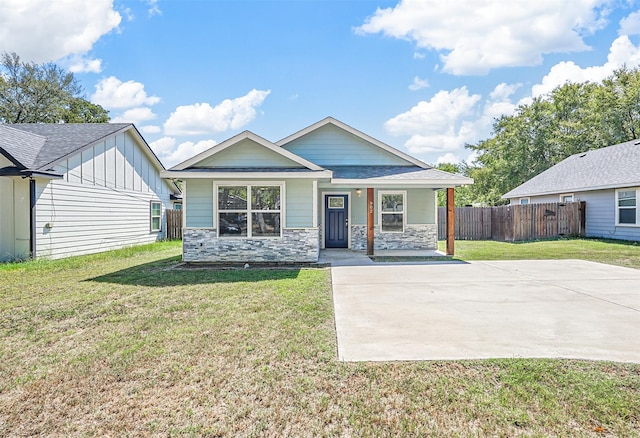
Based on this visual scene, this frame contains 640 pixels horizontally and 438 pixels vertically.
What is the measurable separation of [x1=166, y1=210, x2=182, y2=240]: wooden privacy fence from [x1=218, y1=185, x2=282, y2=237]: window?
968cm

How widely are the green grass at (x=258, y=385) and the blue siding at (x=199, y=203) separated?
5105 millimetres

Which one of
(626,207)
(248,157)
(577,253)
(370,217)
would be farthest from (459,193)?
(248,157)

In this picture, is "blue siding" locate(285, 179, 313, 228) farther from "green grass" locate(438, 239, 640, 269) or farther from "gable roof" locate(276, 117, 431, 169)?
"green grass" locate(438, 239, 640, 269)

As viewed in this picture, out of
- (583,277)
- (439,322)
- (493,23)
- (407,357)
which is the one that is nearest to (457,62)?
(493,23)

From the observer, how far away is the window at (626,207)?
1498 centimetres

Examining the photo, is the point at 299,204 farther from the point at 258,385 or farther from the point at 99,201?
the point at 99,201

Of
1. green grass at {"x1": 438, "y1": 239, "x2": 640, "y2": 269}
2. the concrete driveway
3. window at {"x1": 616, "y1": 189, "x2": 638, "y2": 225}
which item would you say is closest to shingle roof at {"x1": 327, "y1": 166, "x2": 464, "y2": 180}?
green grass at {"x1": 438, "y1": 239, "x2": 640, "y2": 269}

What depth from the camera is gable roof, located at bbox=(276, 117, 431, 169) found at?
13.3 m

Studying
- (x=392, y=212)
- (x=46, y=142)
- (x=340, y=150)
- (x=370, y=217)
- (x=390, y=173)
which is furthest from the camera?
(x=340, y=150)

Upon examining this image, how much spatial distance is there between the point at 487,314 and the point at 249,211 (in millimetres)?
6823

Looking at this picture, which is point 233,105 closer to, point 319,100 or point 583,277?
point 319,100

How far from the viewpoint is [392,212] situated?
1353cm

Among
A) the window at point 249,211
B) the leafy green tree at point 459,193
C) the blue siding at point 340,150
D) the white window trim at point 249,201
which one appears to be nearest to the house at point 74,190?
the white window trim at point 249,201

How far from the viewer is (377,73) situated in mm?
16062
